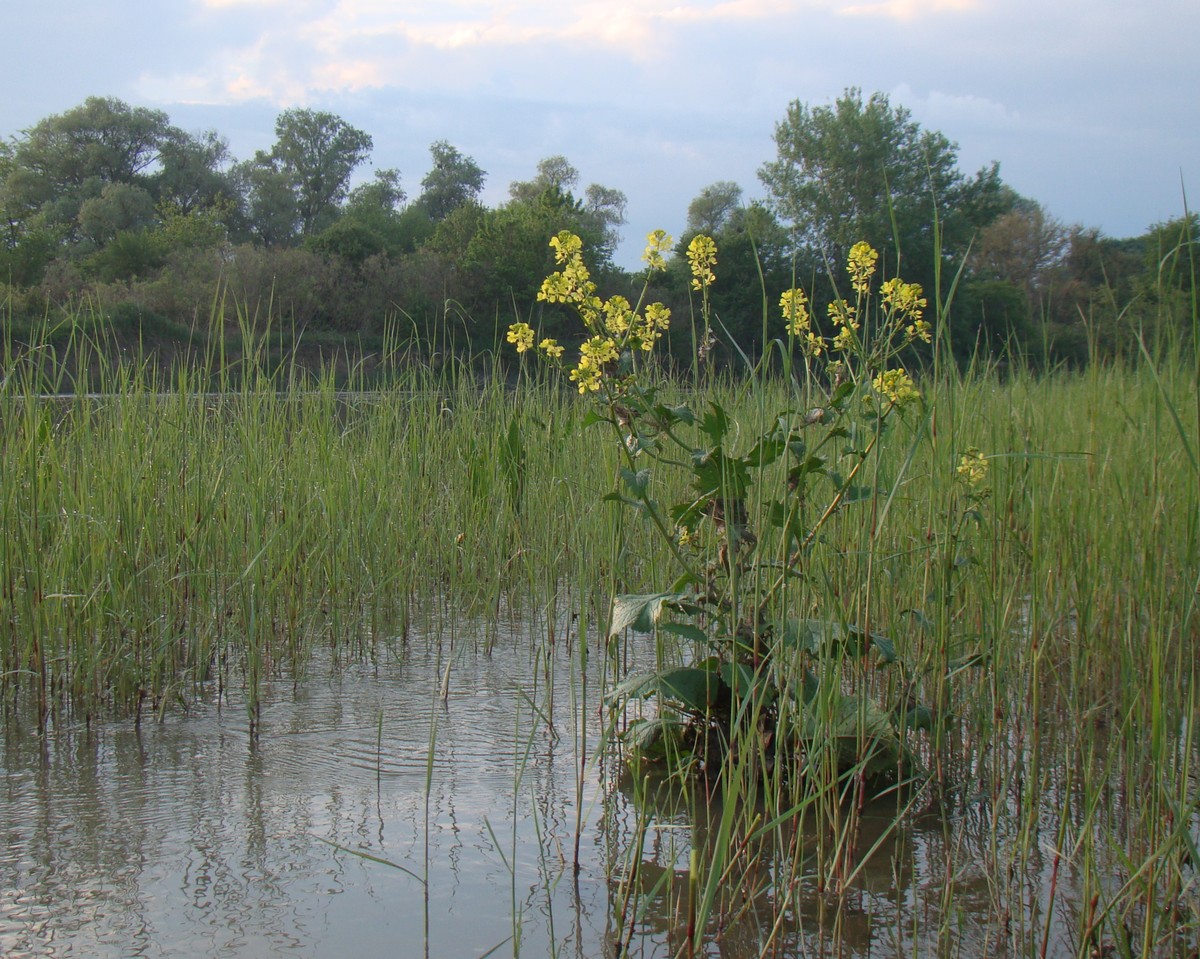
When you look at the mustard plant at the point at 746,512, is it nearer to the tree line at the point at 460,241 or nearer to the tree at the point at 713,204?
the tree line at the point at 460,241

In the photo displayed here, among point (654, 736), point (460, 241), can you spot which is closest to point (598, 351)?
point (654, 736)

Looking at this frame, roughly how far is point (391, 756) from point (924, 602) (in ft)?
4.21

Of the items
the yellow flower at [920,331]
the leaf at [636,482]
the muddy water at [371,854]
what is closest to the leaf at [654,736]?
the muddy water at [371,854]

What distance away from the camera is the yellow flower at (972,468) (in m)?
2.09

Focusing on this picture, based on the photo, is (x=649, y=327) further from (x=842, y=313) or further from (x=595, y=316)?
(x=842, y=313)

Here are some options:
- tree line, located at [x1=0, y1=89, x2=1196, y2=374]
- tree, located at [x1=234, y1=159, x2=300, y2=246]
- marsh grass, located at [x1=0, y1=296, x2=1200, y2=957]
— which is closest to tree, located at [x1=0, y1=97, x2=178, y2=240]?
tree line, located at [x1=0, y1=89, x2=1196, y2=374]

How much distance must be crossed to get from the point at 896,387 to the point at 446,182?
70149mm

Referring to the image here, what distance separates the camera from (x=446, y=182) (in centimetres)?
6800

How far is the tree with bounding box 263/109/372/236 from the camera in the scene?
64250 mm

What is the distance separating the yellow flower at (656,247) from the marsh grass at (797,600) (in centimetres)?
40

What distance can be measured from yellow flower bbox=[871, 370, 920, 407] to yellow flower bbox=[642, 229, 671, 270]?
587mm

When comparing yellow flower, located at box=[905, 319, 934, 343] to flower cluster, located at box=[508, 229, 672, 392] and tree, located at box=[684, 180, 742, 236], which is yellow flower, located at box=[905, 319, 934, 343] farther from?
tree, located at box=[684, 180, 742, 236]

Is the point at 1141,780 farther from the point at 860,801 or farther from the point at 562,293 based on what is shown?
the point at 562,293

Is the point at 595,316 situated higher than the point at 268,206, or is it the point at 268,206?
the point at 268,206
